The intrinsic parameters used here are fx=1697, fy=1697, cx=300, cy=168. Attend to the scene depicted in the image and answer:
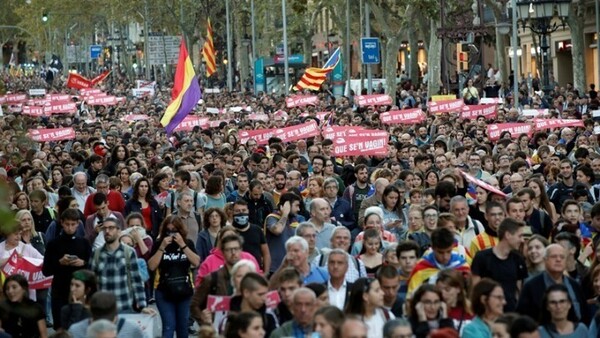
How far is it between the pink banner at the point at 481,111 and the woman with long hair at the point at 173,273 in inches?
809

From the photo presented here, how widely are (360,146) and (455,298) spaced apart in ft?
42.0

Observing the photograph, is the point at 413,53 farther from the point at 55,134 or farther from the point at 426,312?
the point at 426,312

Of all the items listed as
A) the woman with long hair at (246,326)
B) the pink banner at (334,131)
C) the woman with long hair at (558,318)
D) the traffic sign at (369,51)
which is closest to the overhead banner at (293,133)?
the pink banner at (334,131)

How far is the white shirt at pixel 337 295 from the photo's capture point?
1094cm

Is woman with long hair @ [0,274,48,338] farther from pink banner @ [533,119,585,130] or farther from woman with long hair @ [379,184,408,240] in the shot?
pink banner @ [533,119,585,130]

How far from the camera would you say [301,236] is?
41.4 ft

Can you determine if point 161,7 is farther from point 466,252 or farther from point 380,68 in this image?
point 466,252

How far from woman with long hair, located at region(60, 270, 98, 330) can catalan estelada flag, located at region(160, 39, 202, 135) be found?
17113 mm

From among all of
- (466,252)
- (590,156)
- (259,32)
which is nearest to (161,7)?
(259,32)

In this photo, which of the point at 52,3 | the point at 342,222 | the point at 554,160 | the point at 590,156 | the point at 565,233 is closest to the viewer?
the point at 565,233

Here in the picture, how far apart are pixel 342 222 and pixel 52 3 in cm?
10089

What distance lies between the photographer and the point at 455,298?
401 inches

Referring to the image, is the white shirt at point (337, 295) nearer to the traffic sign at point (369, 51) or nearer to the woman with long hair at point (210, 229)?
the woman with long hair at point (210, 229)

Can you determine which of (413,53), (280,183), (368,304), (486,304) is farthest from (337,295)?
(413,53)
